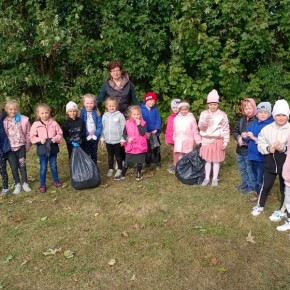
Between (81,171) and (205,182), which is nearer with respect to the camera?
(81,171)

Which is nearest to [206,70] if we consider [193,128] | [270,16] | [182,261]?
[270,16]

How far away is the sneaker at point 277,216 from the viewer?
502cm

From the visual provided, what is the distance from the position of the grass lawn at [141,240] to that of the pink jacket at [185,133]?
0.71 metres

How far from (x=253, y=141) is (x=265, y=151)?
49cm

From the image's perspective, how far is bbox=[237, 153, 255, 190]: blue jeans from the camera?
18.8ft

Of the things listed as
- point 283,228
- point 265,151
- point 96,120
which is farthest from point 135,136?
point 283,228

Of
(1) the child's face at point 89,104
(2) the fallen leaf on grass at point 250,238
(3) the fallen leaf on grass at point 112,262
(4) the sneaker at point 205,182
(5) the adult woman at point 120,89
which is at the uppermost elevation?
(5) the adult woman at point 120,89

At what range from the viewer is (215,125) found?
6.06m

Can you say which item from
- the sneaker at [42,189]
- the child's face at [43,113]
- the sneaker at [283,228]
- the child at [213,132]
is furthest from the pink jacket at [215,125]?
the sneaker at [42,189]

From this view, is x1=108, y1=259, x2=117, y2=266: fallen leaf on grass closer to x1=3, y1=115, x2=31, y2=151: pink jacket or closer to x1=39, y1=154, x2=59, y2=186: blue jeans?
x1=39, y1=154, x2=59, y2=186: blue jeans

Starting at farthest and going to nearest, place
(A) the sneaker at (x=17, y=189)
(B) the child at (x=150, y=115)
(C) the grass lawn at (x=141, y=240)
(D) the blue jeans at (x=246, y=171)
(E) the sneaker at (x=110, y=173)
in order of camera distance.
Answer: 1. (E) the sneaker at (x=110, y=173)
2. (B) the child at (x=150, y=115)
3. (A) the sneaker at (x=17, y=189)
4. (D) the blue jeans at (x=246, y=171)
5. (C) the grass lawn at (x=141, y=240)

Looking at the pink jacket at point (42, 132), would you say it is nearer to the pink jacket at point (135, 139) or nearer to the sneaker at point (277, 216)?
the pink jacket at point (135, 139)

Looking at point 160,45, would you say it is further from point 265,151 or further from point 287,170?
point 287,170

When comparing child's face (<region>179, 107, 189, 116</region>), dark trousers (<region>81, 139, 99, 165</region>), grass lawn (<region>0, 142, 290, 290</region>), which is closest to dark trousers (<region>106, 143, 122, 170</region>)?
dark trousers (<region>81, 139, 99, 165</region>)
